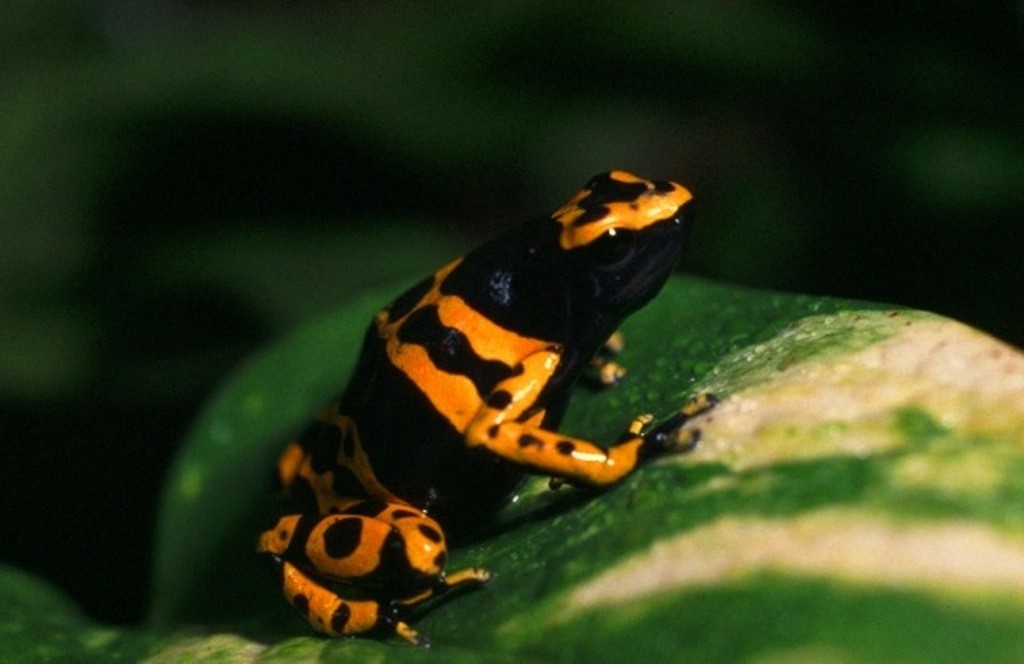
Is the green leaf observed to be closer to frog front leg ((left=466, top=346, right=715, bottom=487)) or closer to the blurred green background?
frog front leg ((left=466, top=346, right=715, bottom=487))

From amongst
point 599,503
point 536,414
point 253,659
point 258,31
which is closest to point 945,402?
point 599,503

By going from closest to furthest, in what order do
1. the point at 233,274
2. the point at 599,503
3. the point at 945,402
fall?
the point at 945,402, the point at 599,503, the point at 233,274

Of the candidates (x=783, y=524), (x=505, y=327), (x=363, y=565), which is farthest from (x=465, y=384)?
(x=783, y=524)

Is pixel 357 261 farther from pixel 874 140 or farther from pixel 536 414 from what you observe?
pixel 536 414

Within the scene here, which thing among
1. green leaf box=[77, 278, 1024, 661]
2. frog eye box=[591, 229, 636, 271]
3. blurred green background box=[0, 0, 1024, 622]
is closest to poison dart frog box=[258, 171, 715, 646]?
frog eye box=[591, 229, 636, 271]

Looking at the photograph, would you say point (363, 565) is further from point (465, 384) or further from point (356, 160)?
point (356, 160)

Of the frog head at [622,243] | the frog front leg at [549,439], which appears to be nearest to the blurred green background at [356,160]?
the frog head at [622,243]
